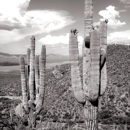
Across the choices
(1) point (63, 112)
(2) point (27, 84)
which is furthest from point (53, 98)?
(2) point (27, 84)

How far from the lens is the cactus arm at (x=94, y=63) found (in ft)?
24.8

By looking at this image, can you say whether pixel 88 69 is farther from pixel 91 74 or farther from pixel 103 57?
pixel 103 57

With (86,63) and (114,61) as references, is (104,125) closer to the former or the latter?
(114,61)

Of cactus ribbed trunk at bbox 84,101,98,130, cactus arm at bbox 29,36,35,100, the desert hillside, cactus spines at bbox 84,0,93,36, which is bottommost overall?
the desert hillside

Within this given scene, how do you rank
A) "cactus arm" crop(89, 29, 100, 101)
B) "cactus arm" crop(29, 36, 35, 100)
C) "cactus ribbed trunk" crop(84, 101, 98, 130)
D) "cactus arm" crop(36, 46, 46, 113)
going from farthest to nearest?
1. "cactus arm" crop(29, 36, 35, 100)
2. "cactus arm" crop(36, 46, 46, 113)
3. "cactus ribbed trunk" crop(84, 101, 98, 130)
4. "cactus arm" crop(89, 29, 100, 101)

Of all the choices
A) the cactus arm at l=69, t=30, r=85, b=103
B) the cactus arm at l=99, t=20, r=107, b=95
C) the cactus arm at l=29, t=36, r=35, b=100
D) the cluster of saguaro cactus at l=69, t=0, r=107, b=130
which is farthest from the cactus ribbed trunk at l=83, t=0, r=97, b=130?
the cactus arm at l=29, t=36, r=35, b=100

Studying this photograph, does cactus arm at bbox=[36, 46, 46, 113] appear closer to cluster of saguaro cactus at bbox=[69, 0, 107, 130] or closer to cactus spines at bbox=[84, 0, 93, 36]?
cluster of saguaro cactus at bbox=[69, 0, 107, 130]

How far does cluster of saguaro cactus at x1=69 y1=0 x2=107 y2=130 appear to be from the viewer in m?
7.62

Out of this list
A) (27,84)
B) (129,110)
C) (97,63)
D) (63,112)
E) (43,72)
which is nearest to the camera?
(97,63)

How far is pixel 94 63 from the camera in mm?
7617

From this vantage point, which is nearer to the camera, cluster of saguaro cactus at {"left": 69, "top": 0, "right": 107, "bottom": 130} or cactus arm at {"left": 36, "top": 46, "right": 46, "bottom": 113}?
cluster of saguaro cactus at {"left": 69, "top": 0, "right": 107, "bottom": 130}

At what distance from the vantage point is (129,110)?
1287 inches

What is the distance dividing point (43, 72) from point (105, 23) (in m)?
4.58

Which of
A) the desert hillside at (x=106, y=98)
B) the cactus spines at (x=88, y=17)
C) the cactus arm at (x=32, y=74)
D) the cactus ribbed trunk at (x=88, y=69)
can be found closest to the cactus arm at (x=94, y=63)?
the cactus ribbed trunk at (x=88, y=69)
